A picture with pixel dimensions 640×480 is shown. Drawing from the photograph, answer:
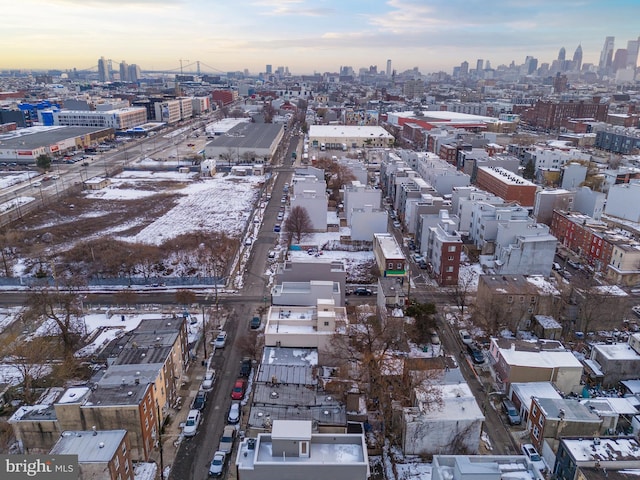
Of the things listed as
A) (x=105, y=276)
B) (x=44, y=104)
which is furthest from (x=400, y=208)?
(x=44, y=104)

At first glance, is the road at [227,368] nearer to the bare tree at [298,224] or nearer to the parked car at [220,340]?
the parked car at [220,340]

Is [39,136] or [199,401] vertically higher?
[39,136]

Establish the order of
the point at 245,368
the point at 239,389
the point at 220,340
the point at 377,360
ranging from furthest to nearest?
1. the point at 220,340
2. the point at 245,368
3. the point at 239,389
4. the point at 377,360

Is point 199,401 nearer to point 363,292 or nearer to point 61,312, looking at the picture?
point 61,312

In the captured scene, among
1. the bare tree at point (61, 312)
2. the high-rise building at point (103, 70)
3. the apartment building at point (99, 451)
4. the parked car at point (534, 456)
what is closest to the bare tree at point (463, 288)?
the parked car at point (534, 456)

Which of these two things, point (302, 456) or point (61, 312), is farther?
point (61, 312)

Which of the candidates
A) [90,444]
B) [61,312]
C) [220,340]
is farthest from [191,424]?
[61,312]

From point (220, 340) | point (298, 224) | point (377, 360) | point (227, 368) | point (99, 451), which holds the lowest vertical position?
point (227, 368)

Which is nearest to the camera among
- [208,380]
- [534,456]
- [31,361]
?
[534,456]
